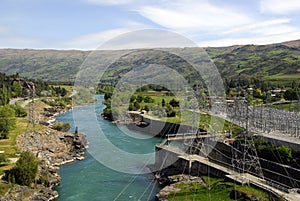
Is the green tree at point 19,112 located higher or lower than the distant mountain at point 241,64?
lower

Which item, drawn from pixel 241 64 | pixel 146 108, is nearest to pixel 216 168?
pixel 146 108

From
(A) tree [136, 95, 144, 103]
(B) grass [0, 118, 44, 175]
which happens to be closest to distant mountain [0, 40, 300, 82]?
(A) tree [136, 95, 144, 103]

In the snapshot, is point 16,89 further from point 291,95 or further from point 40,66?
point 40,66

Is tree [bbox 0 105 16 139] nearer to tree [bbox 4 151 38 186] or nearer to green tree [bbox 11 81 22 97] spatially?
tree [bbox 4 151 38 186]

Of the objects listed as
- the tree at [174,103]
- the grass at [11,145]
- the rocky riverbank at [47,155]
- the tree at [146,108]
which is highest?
the tree at [174,103]

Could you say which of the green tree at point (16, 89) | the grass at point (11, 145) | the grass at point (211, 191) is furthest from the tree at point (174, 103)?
the grass at point (211, 191)

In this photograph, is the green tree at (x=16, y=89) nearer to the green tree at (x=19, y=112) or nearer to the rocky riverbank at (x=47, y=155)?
the green tree at (x=19, y=112)

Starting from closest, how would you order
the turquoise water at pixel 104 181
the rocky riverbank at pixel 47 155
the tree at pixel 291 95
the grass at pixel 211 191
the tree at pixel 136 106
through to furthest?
the grass at pixel 211 191
the rocky riverbank at pixel 47 155
the turquoise water at pixel 104 181
the tree at pixel 291 95
the tree at pixel 136 106
